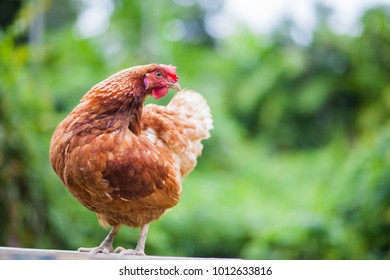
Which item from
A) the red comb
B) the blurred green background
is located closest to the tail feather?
the red comb

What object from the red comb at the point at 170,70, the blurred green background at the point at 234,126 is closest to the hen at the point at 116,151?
the red comb at the point at 170,70

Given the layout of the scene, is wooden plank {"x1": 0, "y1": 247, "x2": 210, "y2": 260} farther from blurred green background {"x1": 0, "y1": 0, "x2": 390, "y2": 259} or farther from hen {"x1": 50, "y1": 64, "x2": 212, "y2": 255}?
blurred green background {"x1": 0, "y1": 0, "x2": 390, "y2": 259}

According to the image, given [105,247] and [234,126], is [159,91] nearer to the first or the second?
[105,247]

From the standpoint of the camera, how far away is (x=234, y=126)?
5762mm

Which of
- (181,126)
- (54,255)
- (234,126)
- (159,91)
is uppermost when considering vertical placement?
(234,126)

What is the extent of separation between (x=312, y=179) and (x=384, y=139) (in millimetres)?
1635

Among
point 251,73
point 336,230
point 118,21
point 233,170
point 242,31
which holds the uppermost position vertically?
point 242,31

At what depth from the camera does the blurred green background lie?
334 centimetres

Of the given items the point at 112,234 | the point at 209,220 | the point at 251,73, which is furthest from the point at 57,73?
the point at 112,234

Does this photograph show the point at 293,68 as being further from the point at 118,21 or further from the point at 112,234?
the point at 112,234

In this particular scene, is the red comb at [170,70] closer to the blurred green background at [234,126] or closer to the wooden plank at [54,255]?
the wooden plank at [54,255]

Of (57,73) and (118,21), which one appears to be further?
(118,21)

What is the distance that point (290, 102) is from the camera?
627 centimetres

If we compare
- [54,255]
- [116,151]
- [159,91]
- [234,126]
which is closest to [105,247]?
[54,255]
